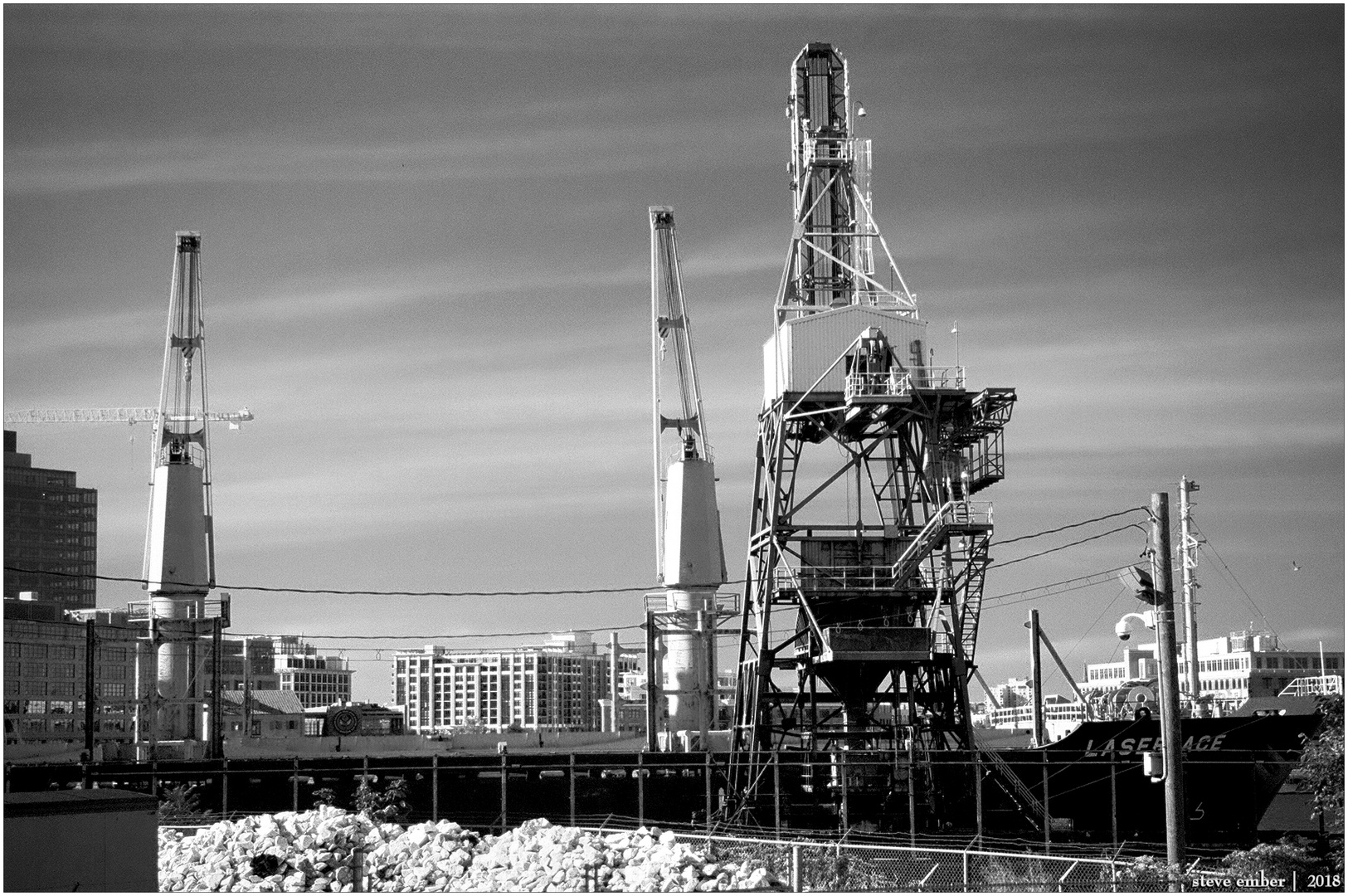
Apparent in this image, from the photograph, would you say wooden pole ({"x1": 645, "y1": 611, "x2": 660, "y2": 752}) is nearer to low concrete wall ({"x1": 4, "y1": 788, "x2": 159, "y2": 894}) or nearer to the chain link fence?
the chain link fence

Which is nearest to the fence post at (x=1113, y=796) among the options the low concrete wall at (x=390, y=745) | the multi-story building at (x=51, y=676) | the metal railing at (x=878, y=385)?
the metal railing at (x=878, y=385)

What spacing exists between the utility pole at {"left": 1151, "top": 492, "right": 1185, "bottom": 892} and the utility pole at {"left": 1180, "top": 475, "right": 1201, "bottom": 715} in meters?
43.6

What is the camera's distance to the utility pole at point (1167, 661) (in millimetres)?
29609

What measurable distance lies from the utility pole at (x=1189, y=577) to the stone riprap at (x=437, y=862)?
43.5 m

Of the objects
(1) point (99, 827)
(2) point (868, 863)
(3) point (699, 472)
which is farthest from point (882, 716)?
(1) point (99, 827)

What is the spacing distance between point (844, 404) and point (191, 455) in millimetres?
37153

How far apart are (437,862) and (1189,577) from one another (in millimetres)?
48720

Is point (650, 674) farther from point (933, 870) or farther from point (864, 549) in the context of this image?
point (933, 870)

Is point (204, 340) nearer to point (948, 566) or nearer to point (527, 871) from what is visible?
point (948, 566)

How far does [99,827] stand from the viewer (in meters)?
25.2

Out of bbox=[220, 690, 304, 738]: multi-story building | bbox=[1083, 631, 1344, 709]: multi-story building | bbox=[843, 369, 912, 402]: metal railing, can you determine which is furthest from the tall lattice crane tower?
bbox=[220, 690, 304, 738]: multi-story building

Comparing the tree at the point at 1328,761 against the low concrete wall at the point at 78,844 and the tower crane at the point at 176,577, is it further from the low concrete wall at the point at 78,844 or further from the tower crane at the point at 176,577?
the tower crane at the point at 176,577

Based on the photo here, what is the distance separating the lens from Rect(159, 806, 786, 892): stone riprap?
31.5 meters

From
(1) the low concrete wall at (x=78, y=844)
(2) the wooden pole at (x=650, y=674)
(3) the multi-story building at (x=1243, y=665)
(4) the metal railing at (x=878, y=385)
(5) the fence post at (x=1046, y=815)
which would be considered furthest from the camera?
(3) the multi-story building at (x=1243, y=665)
